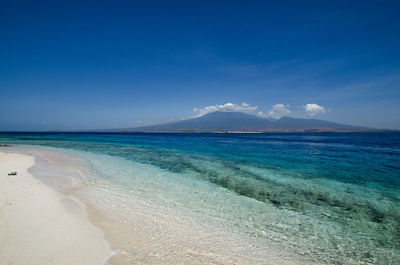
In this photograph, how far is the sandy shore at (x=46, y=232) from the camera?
11.9 feet

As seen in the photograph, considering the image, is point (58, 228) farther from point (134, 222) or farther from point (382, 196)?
point (382, 196)

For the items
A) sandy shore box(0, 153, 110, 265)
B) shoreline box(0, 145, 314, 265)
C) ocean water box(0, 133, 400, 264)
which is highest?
sandy shore box(0, 153, 110, 265)

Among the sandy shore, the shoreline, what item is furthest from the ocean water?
the sandy shore

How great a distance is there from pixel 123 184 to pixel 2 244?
5739 millimetres

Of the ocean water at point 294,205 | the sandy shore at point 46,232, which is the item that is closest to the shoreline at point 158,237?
the sandy shore at point 46,232

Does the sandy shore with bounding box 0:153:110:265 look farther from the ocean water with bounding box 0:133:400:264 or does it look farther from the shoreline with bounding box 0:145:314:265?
the ocean water with bounding box 0:133:400:264

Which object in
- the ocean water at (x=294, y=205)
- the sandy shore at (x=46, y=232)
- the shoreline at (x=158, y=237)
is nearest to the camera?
the sandy shore at (x=46, y=232)

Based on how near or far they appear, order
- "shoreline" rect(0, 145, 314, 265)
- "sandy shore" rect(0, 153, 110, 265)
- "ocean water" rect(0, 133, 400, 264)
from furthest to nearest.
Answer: "ocean water" rect(0, 133, 400, 264) → "shoreline" rect(0, 145, 314, 265) → "sandy shore" rect(0, 153, 110, 265)

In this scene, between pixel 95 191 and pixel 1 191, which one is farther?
pixel 95 191

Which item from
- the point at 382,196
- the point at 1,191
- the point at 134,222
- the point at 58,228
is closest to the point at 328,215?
the point at 382,196

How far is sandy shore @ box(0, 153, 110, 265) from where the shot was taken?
11.9 ft

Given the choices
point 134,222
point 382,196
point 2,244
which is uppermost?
point 2,244

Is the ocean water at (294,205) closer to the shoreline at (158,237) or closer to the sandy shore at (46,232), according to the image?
the shoreline at (158,237)

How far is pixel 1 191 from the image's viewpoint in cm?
718
